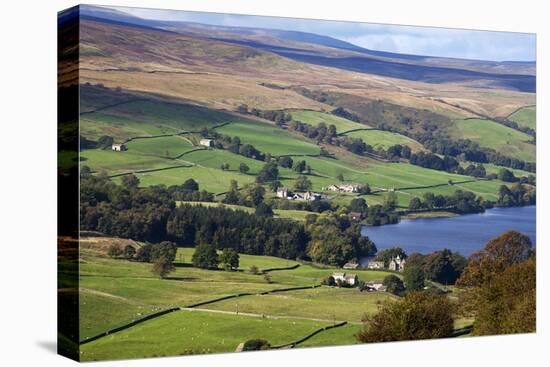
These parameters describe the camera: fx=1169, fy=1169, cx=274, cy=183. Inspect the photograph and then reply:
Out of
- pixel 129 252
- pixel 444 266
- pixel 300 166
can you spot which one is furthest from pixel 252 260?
pixel 444 266

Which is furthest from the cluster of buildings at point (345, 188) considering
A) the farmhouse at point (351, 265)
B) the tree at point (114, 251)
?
the tree at point (114, 251)

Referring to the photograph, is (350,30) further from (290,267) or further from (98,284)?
(98,284)

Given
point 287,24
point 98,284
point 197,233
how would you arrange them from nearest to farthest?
point 98,284 → point 197,233 → point 287,24

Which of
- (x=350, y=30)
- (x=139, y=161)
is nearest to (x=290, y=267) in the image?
(x=139, y=161)

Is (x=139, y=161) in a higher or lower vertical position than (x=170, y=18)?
lower

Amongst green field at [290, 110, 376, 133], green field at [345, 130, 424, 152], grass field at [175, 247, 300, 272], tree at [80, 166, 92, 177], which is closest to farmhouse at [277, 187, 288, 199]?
grass field at [175, 247, 300, 272]

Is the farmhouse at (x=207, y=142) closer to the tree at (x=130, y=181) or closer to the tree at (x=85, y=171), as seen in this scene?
the tree at (x=130, y=181)

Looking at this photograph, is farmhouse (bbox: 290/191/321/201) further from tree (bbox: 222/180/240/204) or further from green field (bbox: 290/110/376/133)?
green field (bbox: 290/110/376/133)

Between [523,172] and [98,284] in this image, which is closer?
[98,284]
